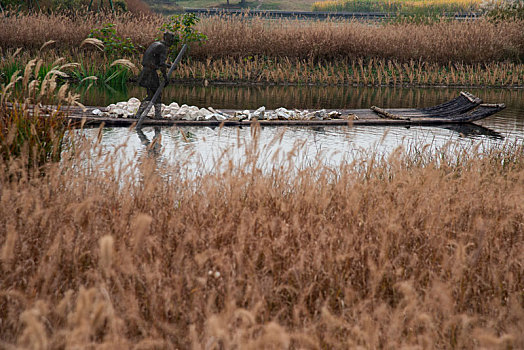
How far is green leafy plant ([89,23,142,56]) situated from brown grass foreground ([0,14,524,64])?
35.8 inches

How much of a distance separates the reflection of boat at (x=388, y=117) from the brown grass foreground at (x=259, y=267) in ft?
15.5

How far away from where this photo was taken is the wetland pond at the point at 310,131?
7211 mm

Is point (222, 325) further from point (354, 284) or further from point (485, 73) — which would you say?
point (485, 73)

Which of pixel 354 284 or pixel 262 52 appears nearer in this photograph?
pixel 354 284

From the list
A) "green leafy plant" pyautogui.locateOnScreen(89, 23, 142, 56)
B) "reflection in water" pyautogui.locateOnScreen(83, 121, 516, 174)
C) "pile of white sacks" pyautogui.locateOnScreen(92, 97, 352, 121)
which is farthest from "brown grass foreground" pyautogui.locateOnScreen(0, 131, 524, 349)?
"green leafy plant" pyautogui.locateOnScreen(89, 23, 142, 56)

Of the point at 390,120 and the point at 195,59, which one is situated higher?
the point at 195,59

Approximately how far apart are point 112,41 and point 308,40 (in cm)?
650

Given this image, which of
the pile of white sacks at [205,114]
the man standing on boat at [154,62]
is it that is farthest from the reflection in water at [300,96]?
the man standing on boat at [154,62]

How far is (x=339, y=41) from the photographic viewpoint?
20.0 m

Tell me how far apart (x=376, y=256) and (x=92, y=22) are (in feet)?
62.0

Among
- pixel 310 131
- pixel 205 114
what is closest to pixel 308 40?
pixel 205 114

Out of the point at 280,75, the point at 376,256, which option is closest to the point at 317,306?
the point at 376,256

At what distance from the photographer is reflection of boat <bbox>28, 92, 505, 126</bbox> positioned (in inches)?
369

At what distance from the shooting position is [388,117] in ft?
36.0
